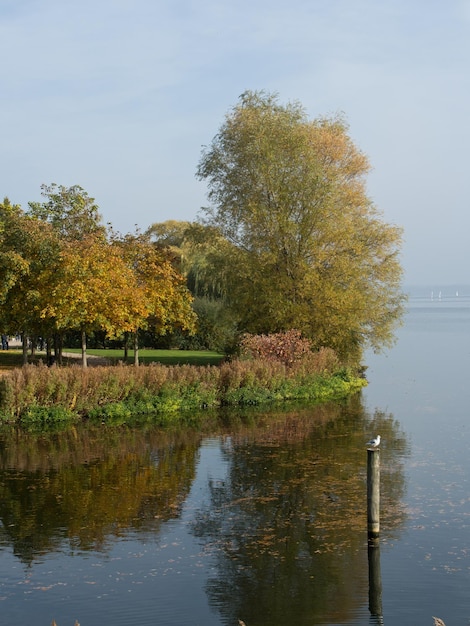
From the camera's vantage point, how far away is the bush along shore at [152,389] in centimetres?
2686

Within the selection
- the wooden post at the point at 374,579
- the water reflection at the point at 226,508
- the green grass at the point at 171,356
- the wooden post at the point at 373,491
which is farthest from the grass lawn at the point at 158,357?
the wooden post at the point at 374,579

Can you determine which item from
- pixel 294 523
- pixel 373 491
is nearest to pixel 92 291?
pixel 294 523

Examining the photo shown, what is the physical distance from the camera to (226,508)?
1648cm

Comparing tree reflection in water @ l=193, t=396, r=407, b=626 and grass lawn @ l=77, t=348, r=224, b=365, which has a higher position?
grass lawn @ l=77, t=348, r=224, b=365

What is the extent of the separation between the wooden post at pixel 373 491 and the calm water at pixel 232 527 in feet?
0.97

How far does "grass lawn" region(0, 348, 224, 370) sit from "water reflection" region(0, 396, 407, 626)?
2016cm

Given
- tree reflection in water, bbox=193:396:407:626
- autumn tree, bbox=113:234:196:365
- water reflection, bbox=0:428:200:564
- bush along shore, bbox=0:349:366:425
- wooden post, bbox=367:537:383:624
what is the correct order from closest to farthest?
wooden post, bbox=367:537:383:624 → tree reflection in water, bbox=193:396:407:626 → water reflection, bbox=0:428:200:564 → bush along shore, bbox=0:349:366:425 → autumn tree, bbox=113:234:196:365

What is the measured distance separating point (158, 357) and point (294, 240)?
13.0 meters

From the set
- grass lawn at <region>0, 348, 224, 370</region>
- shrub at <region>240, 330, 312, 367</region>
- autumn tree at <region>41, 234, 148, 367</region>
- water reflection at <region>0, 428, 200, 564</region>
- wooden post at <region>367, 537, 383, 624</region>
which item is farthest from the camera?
grass lawn at <region>0, 348, 224, 370</region>

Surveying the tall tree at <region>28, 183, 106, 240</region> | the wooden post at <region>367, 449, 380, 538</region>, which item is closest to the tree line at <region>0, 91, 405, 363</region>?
the tall tree at <region>28, 183, 106, 240</region>

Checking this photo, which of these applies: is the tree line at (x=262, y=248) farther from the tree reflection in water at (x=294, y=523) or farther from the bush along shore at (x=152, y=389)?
the tree reflection in water at (x=294, y=523)

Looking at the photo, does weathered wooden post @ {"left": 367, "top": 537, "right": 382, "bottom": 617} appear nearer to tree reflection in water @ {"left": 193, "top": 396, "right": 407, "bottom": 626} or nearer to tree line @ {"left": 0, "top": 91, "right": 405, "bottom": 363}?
tree reflection in water @ {"left": 193, "top": 396, "right": 407, "bottom": 626}

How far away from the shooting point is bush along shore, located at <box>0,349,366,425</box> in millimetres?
26859

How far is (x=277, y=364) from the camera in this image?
34.4 m
